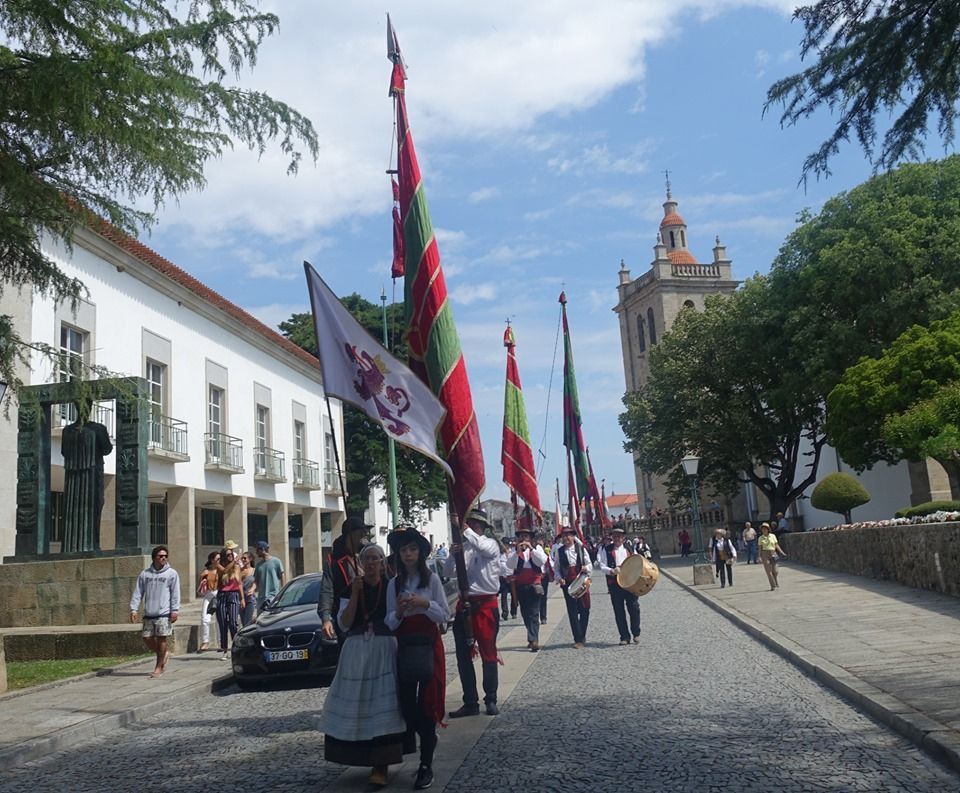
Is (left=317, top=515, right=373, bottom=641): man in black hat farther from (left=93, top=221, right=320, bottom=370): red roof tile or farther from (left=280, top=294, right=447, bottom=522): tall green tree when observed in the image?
(left=280, top=294, right=447, bottom=522): tall green tree

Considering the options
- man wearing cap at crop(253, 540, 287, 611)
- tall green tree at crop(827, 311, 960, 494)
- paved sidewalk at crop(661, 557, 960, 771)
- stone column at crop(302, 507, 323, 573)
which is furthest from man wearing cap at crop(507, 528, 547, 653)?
stone column at crop(302, 507, 323, 573)

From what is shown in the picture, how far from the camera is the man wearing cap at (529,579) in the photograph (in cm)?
1320

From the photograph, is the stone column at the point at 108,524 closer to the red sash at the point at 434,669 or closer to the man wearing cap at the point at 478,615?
the man wearing cap at the point at 478,615

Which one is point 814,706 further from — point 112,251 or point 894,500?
point 894,500

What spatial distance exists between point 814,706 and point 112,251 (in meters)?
20.5

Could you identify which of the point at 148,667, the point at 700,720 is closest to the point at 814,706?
the point at 700,720

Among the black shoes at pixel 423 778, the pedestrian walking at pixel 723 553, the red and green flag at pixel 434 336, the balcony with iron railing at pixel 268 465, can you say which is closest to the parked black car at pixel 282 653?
the red and green flag at pixel 434 336

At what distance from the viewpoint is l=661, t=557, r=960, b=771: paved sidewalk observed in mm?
6754

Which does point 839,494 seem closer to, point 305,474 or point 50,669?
point 305,474

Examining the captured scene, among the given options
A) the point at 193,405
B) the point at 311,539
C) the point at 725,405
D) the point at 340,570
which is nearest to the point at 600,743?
the point at 340,570

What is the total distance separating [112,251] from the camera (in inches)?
919

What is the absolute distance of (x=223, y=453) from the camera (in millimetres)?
28688

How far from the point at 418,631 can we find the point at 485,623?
246cm

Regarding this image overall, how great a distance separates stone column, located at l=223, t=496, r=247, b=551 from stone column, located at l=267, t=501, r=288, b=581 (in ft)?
8.60
